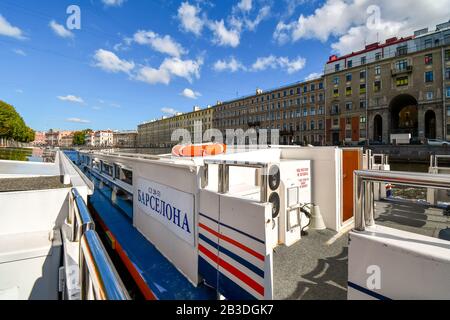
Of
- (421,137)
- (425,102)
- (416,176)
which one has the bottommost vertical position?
(416,176)

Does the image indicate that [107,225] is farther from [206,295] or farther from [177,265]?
[206,295]

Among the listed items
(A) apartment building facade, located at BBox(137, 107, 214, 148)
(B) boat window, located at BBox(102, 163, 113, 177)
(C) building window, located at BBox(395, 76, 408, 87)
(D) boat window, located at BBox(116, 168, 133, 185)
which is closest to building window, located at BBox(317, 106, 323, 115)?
(C) building window, located at BBox(395, 76, 408, 87)

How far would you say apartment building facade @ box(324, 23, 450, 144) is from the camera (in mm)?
32719

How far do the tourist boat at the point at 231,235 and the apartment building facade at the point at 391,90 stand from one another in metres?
39.7

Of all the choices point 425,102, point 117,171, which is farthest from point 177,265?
point 425,102

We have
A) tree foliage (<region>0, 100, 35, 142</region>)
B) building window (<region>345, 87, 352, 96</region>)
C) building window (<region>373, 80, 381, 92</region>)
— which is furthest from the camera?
building window (<region>345, 87, 352, 96</region>)

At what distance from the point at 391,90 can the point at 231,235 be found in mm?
47048

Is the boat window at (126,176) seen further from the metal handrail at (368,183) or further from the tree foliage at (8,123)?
the tree foliage at (8,123)

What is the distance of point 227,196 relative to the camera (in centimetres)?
226

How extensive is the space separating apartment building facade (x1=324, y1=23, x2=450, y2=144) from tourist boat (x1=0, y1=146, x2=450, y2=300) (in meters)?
39.7

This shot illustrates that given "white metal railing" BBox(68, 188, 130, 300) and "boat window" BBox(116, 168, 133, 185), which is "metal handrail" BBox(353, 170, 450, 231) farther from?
"boat window" BBox(116, 168, 133, 185)

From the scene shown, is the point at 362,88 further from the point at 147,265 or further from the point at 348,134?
the point at 147,265
